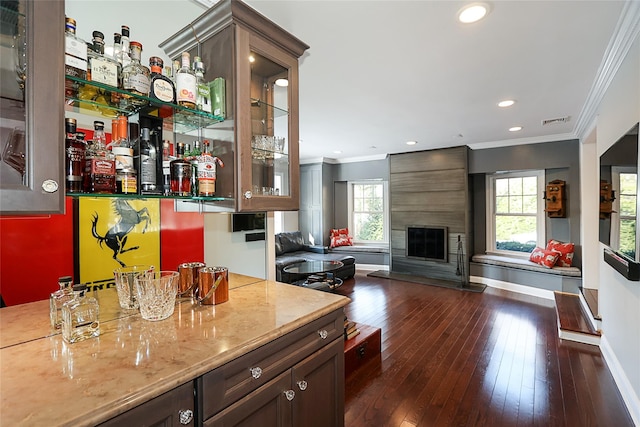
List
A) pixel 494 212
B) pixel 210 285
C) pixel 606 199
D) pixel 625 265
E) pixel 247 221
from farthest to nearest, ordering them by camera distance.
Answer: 1. pixel 494 212
2. pixel 606 199
3. pixel 247 221
4. pixel 625 265
5. pixel 210 285

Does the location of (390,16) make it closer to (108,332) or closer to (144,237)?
(144,237)

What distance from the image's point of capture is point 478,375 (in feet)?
8.18

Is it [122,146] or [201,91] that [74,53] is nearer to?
[122,146]

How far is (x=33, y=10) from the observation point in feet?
2.77

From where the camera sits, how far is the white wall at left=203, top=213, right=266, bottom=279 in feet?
6.12

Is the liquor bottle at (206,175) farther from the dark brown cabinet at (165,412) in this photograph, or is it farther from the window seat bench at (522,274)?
the window seat bench at (522,274)

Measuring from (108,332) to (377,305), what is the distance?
142 inches

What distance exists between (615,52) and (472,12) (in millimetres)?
1279

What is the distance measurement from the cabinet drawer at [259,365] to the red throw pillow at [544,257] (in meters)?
4.62

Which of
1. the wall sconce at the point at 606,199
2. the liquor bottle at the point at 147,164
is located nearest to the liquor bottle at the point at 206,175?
the liquor bottle at the point at 147,164

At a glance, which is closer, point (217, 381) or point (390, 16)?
point (217, 381)

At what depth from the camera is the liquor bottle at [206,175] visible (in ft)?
4.72

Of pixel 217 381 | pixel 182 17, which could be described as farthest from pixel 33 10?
pixel 217 381

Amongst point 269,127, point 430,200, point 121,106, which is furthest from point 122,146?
point 430,200
